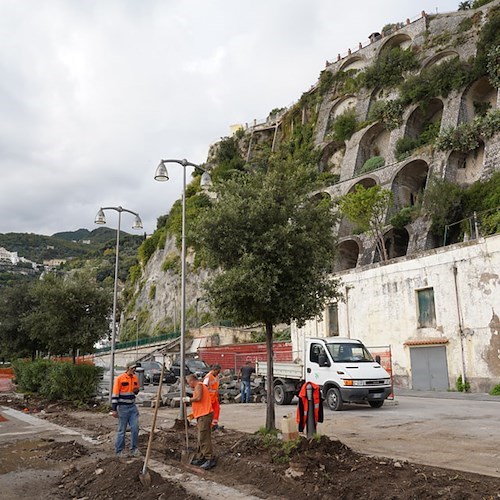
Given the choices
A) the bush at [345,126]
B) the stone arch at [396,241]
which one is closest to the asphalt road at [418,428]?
the stone arch at [396,241]

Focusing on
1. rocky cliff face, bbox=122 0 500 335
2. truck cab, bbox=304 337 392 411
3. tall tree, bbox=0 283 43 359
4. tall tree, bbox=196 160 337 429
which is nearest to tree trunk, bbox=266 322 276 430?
tall tree, bbox=196 160 337 429

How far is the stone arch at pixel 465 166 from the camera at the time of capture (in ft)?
126

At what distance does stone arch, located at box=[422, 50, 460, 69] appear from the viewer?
4715cm

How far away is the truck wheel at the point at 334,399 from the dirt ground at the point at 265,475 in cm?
598

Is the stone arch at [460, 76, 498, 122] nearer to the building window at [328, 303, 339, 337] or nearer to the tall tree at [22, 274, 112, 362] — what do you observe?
the building window at [328, 303, 339, 337]

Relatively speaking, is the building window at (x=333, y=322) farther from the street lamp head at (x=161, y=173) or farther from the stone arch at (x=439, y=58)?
the stone arch at (x=439, y=58)

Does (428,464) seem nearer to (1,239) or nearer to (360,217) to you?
(360,217)

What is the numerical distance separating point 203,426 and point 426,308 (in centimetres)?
1687

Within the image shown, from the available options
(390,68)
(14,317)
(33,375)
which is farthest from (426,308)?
(390,68)

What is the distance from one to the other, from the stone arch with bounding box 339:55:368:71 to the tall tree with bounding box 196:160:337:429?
174 ft

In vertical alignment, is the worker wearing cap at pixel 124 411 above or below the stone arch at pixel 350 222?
below

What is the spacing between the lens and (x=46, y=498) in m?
6.88

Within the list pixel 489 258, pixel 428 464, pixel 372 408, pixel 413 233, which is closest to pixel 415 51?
pixel 413 233

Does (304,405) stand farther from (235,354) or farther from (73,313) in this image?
(235,354)
